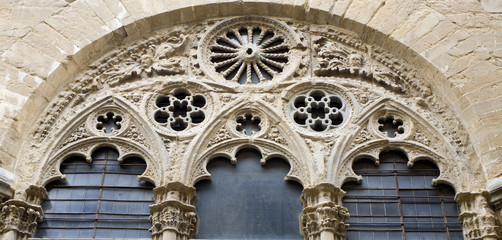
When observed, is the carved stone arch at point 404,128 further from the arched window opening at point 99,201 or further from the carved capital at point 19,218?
the carved capital at point 19,218

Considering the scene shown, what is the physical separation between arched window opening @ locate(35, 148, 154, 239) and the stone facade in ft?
0.60

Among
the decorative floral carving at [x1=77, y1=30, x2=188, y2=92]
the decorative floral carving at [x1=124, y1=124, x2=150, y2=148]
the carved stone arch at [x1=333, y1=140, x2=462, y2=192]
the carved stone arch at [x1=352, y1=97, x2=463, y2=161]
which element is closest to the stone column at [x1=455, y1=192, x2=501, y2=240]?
the carved stone arch at [x1=333, y1=140, x2=462, y2=192]

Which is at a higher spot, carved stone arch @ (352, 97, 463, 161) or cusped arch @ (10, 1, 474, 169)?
cusped arch @ (10, 1, 474, 169)

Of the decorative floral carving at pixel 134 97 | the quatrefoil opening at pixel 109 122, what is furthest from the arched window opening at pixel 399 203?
the quatrefoil opening at pixel 109 122

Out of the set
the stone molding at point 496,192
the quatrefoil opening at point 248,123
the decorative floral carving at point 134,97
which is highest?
the decorative floral carving at point 134,97

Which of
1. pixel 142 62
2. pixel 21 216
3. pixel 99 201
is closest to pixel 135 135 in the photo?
pixel 99 201

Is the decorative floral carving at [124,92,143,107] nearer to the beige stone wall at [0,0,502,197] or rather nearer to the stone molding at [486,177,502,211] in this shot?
the beige stone wall at [0,0,502,197]

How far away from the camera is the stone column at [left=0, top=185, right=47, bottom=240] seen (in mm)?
9914

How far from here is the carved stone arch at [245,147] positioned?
10672 mm

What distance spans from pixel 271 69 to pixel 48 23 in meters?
3.43

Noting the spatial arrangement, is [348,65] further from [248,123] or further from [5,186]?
[5,186]

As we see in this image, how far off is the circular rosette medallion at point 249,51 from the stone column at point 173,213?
7.33ft

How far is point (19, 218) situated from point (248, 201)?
116 inches

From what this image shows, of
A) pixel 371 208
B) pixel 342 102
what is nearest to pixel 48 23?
pixel 342 102
